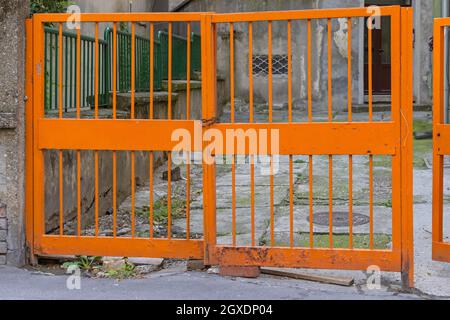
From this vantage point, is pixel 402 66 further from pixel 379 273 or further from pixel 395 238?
pixel 379 273

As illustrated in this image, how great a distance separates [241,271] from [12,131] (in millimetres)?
2117

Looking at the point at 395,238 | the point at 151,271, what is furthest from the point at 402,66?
the point at 151,271

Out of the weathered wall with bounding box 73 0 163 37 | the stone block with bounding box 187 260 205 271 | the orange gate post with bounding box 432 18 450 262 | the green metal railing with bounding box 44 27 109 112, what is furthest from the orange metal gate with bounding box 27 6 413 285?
the weathered wall with bounding box 73 0 163 37

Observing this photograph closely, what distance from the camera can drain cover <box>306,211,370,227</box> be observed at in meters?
7.81

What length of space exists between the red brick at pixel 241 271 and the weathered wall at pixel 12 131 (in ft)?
5.50

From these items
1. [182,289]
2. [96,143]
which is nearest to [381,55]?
[96,143]

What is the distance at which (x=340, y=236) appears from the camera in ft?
23.8

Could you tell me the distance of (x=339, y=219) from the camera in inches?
317

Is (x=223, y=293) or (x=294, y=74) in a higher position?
(x=294, y=74)

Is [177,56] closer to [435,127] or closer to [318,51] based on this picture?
[318,51]

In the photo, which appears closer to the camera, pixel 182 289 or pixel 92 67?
pixel 182 289

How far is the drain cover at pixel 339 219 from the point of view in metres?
7.81

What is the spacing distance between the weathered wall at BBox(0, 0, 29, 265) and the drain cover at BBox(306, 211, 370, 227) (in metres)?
3.24

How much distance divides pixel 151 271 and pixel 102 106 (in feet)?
12.7
